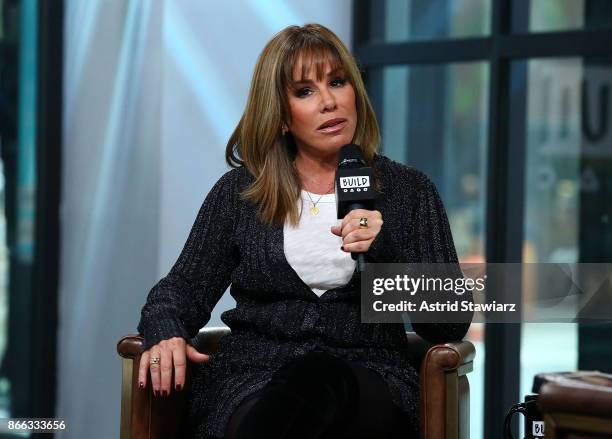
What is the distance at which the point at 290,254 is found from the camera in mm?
2342

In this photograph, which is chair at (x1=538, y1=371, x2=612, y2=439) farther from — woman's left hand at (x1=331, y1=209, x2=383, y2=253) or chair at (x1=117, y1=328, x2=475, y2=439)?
chair at (x1=117, y1=328, x2=475, y2=439)

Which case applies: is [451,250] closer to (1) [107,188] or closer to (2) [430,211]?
(2) [430,211]

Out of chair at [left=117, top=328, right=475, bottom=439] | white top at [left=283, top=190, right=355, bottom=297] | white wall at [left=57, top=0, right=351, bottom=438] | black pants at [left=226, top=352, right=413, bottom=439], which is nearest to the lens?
black pants at [left=226, top=352, right=413, bottom=439]

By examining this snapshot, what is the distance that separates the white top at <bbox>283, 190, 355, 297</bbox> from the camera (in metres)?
2.31

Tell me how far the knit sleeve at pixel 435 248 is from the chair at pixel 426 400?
46 mm

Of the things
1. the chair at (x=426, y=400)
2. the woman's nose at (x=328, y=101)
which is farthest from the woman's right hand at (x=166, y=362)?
the woman's nose at (x=328, y=101)

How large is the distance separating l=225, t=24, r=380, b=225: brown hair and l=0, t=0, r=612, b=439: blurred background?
4.41 feet

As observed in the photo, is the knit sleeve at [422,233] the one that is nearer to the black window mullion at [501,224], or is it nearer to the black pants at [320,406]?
the black pants at [320,406]

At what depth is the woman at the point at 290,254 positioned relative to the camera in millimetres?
2205

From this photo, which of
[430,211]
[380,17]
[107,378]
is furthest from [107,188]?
[430,211]

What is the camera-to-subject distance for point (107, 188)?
4016mm

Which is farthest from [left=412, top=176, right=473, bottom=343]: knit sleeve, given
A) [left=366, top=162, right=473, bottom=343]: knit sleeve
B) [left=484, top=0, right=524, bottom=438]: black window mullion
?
[left=484, top=0, right=524, bottom=438]: black window mullion

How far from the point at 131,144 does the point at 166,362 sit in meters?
1.92

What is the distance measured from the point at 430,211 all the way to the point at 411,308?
23 cm
